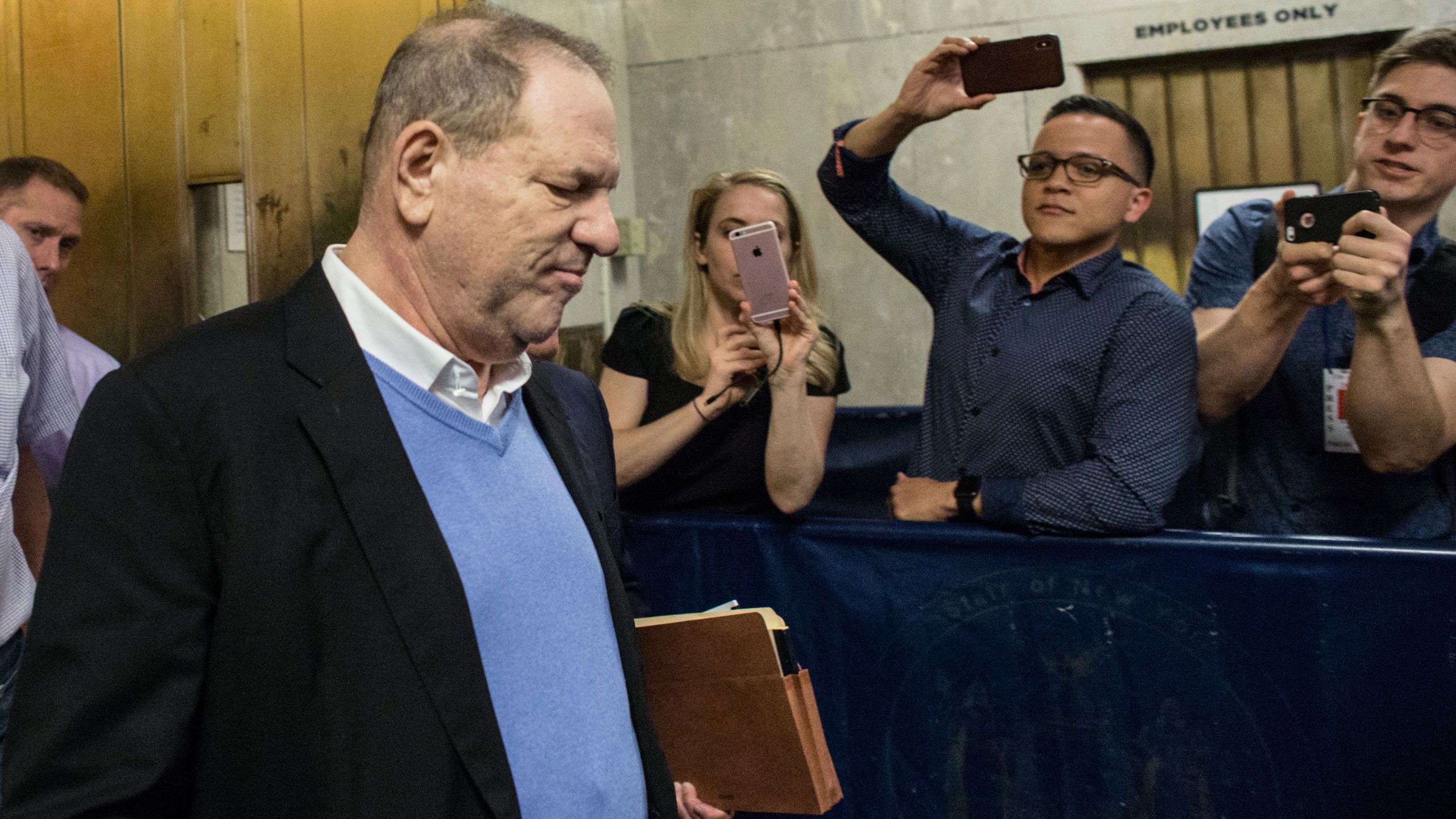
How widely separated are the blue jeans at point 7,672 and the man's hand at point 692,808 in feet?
4.28

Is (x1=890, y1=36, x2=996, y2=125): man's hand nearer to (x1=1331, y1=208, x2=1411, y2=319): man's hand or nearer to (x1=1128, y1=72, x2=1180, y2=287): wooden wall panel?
(x1=1331, y1=208, x2=1411, y2=319): man's hand

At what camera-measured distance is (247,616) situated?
39.4 inches

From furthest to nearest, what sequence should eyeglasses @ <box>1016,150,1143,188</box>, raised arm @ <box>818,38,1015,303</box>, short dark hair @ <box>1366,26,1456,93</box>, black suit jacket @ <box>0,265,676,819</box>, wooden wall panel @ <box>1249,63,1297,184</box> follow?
wooden wall panel @ <box>1249,63,1297,184</box> → raised arm @ <box>818,38,1015,303</box> → eyeglasses @ <box>1016,150,1143,188</box> → short dark hair @ <box>1366,26,1456,93</box> → black suit jacket @ <box>0,265,676,819</box>

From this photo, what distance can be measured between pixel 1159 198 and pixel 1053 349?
347cm

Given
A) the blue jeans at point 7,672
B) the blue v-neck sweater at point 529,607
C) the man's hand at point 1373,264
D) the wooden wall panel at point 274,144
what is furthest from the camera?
the wooden wall panel at point 274,144

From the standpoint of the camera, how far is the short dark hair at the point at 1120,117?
2691mm

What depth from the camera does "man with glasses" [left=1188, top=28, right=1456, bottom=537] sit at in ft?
7.37

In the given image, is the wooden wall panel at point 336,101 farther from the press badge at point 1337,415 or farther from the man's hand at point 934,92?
the press badge at point 1337,415

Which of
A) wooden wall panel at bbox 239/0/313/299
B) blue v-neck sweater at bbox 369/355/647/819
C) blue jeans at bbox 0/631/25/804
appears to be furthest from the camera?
wooden wall panel at bbox 239/0/313/299

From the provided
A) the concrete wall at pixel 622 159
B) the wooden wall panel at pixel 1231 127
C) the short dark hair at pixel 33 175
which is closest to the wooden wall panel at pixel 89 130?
the short dark hair at pixel 33 175

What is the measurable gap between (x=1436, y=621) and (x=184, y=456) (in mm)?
2156

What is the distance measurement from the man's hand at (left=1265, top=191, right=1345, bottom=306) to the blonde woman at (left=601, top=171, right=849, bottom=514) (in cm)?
104

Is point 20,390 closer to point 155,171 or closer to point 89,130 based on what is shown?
point 155,171

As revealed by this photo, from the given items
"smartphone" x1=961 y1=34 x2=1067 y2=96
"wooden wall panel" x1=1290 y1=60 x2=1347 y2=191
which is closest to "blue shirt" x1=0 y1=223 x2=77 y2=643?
"smartphone" x1=961 y1=34 x2=1067 y2=96
